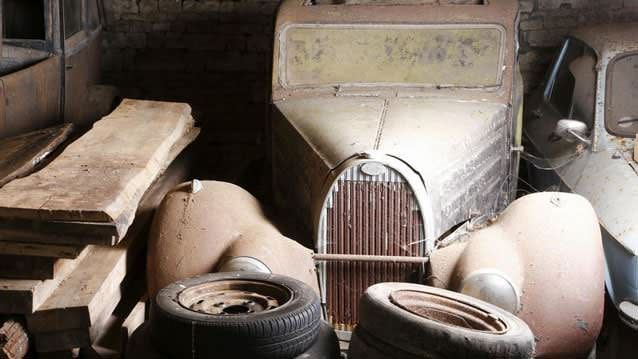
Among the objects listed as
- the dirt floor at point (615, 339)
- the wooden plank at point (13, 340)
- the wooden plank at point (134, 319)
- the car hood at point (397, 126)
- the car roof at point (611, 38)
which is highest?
the car roof at point (611, 38)

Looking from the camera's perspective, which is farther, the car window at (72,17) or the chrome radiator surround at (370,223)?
the car window at (72,17)

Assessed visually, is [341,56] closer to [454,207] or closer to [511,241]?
[454,207]

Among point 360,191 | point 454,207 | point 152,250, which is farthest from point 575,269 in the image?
point 152,250

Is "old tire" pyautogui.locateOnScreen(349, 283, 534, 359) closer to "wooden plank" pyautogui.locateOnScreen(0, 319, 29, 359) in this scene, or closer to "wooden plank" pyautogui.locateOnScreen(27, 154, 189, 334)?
"wooden plank" pyautogui.locateOnScreen(27, 154, 189, 334)

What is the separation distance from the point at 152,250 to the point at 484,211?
6.91 feet

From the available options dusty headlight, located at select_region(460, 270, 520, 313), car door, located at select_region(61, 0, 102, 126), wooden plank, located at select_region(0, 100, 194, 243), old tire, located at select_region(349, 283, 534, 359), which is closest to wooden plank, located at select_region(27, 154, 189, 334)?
wooden plank, located at select_region(0, 100, 194, 243)

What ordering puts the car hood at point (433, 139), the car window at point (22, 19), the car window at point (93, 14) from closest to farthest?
1. the car hood at point (433, 139)
2. the car window at point (22, 19)
3. the car window at point (93, 14)

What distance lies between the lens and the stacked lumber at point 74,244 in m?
4.11

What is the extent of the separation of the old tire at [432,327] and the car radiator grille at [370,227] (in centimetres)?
62

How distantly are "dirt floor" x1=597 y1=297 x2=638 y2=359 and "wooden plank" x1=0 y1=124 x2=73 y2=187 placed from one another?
Answer: 3.39 meters

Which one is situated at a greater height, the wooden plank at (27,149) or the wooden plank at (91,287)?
the wooden plank at (27,149)

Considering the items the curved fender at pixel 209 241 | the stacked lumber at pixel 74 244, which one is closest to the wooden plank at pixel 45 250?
the stacked lumber at pixel 74 244

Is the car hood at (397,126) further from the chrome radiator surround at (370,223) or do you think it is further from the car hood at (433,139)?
the chrome radiator surround at (370,223)

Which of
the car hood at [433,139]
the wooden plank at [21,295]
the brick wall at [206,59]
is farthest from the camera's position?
the brick wall at [206,59]
